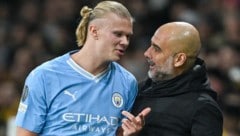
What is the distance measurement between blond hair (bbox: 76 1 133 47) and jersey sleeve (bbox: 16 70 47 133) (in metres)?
0.39

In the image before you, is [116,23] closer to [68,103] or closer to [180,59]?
[180,59]

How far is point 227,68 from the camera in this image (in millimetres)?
9961

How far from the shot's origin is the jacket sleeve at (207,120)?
507 centimetres

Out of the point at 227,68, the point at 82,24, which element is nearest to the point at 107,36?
the point at 82,24

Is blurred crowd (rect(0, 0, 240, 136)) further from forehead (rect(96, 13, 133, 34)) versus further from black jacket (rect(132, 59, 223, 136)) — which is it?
forehead (rect(96, 13, 133, 34))

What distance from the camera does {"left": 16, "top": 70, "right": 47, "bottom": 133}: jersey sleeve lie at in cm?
515

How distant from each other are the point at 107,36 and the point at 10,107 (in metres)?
3.42

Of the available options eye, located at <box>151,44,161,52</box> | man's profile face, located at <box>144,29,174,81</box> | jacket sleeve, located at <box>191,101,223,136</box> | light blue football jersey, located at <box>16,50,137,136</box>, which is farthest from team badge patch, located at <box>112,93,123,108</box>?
jacket sleeve, located at <box>191,101,223,136</box>

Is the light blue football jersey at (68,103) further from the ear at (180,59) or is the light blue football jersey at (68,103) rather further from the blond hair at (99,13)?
the ear at (180,59)

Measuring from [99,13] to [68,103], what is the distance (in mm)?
600

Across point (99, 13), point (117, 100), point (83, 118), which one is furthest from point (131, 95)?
point (99, 13)

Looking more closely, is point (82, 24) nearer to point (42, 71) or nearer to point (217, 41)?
point (42, 71)

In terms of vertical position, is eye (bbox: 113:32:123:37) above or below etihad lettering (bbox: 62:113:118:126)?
above

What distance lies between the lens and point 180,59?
5.28 metres
